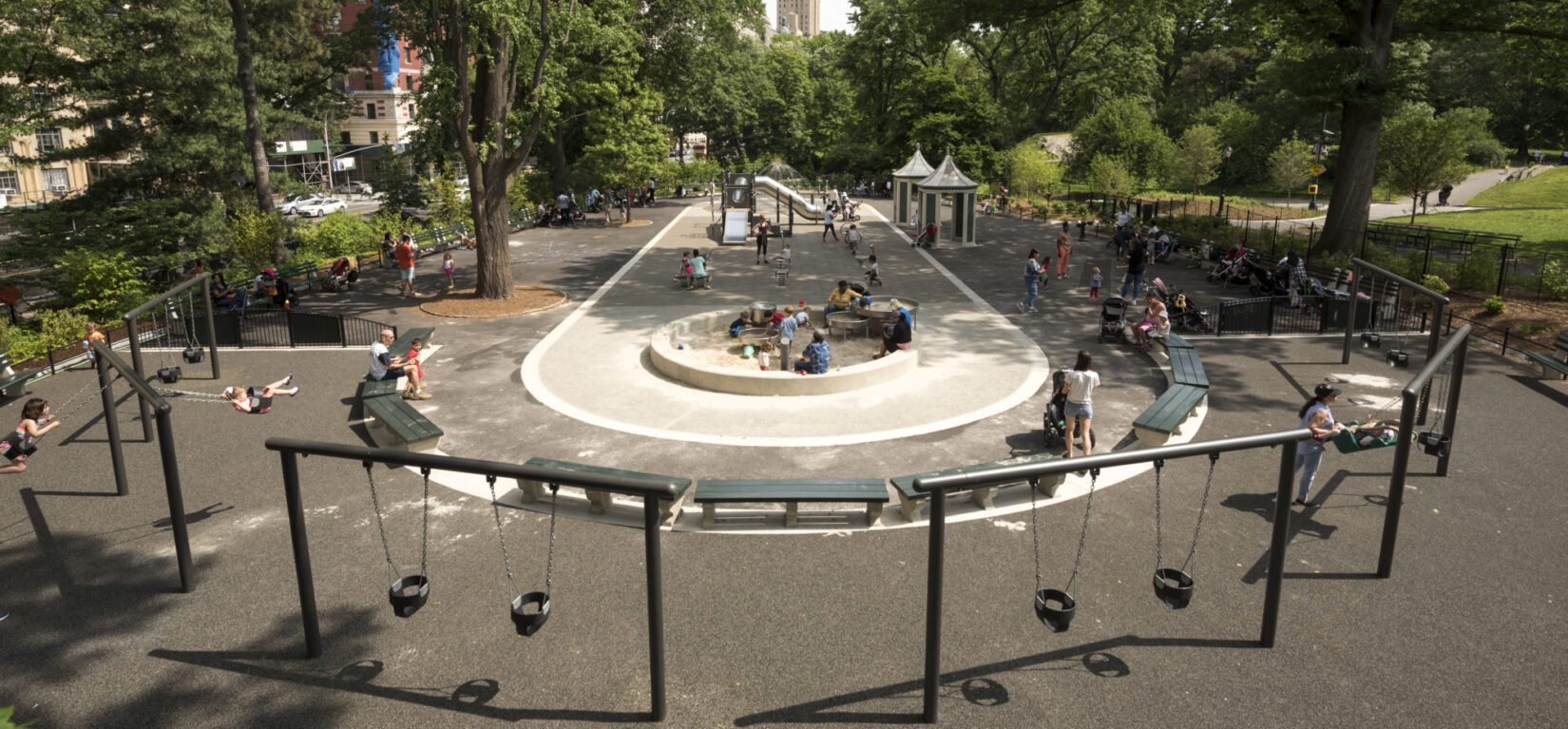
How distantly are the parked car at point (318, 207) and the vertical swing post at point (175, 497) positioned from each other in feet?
160

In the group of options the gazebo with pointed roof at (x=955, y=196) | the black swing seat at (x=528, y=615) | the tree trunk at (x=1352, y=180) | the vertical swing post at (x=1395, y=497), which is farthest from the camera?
the gazebo with pointed roof at (x=955, y=196)

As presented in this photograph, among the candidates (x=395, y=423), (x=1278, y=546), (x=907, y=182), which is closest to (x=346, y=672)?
(x=395, y=423)

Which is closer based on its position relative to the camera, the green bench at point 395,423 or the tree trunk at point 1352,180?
the green bench at point 395,423

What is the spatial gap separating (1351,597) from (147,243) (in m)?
32.0

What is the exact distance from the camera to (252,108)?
27.1 meters

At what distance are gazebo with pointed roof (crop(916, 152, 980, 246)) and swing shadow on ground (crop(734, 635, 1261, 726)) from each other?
27370 mm

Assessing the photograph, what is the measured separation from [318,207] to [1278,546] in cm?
5772

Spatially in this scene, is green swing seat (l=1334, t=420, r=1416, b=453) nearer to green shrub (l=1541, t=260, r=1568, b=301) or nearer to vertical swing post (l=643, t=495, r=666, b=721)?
vertical swing post (l=643, t=495, r=666, b=721)

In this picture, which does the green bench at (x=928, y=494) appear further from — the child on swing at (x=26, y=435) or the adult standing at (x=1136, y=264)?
the adult standing at (x=1136, y=264)

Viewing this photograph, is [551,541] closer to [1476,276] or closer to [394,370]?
[394,370]

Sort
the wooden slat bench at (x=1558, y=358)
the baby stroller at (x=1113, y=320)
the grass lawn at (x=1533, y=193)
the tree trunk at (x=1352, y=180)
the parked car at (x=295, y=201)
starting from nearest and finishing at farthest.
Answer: the wooden slat bench at (x=1558, y=358)
the baby stroller at (x=1113, y=320)
the tree trunk at (x=1352, y=180)
the grass lawn at (x=1533, y=193)
the parked car at (x=295, y=201)

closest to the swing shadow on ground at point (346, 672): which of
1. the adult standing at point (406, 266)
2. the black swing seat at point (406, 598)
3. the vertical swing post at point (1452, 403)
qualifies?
the black swing seat at point (406, 598)

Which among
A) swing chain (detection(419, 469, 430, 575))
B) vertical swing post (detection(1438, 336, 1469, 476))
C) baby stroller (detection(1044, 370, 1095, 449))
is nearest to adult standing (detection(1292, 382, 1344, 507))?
vertical swing post (detection(1438, 336, 1469, 476))

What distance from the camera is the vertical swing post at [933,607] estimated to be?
6.03 metres
